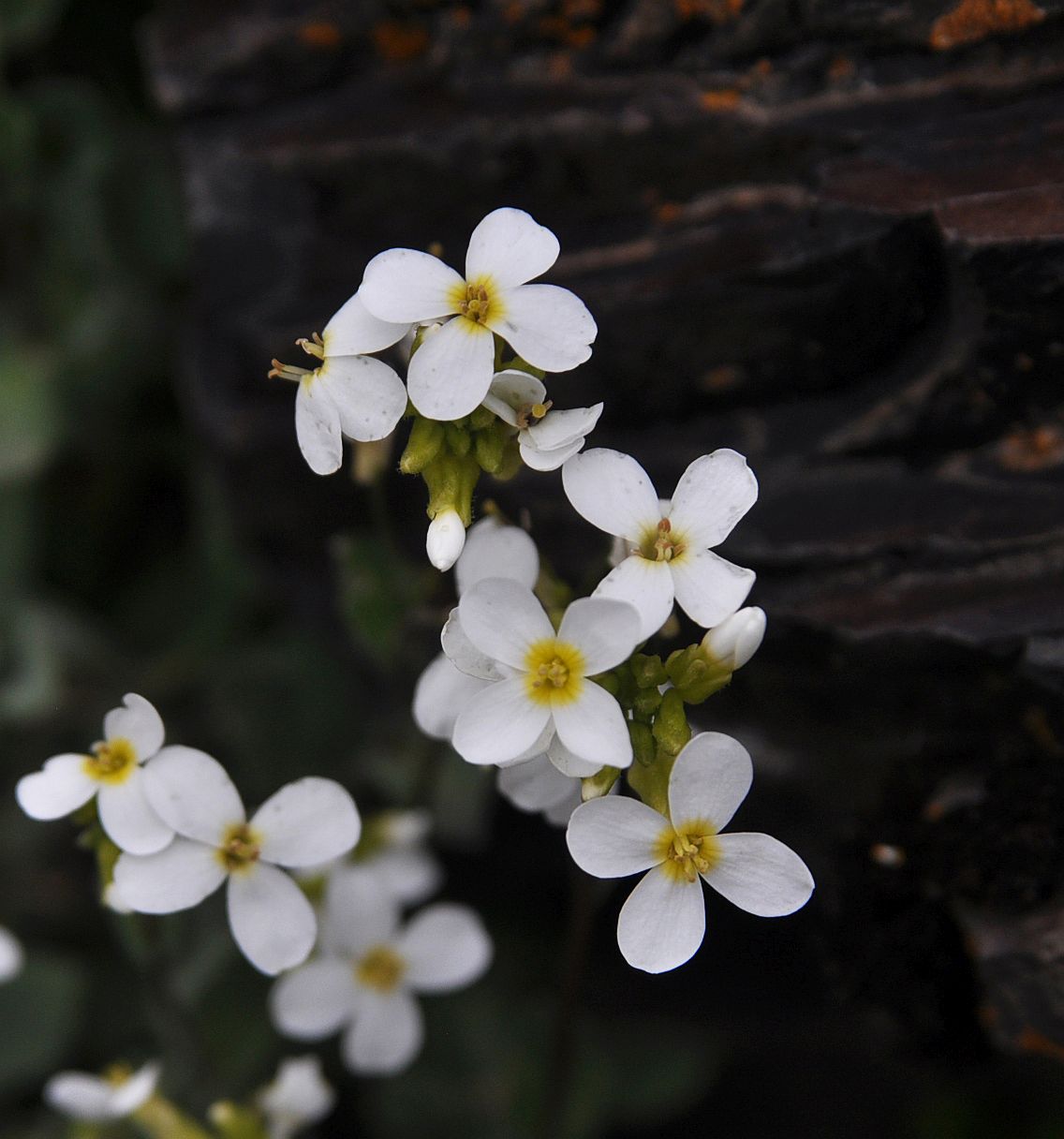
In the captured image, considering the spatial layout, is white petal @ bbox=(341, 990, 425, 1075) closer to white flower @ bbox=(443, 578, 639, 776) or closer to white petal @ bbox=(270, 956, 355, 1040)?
white petal @ bbox=(270, 956, 355, 1040)

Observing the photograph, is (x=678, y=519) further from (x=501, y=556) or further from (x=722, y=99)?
(x=722, y=99)

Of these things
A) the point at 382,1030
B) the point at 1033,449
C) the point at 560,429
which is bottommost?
the point at 382,1030

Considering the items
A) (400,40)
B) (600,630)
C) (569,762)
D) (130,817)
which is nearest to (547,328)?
(600,630)

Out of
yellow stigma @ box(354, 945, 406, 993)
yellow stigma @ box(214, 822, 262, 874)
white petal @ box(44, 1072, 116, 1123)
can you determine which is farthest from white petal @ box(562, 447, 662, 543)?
white petal @ box(44, 1072, 116, 1123)

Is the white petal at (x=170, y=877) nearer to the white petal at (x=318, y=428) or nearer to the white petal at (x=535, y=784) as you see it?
the white petal at (x=535, y=784)

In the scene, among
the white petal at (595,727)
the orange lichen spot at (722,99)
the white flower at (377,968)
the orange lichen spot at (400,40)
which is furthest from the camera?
the orange lichen spot at (400,40)

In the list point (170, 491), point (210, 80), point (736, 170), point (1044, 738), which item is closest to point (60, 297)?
point (170, 491)

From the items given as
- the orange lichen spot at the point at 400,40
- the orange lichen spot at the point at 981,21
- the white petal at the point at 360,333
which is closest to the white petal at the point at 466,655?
the white petal at the point at 360,333
